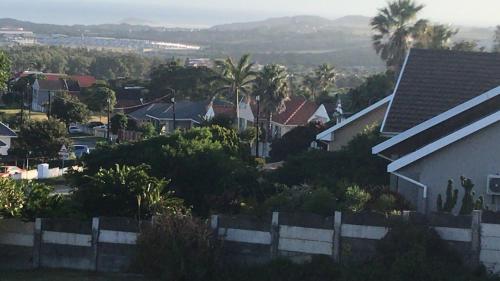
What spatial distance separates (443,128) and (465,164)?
2.25 meters

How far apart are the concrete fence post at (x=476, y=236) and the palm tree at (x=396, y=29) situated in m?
40.2

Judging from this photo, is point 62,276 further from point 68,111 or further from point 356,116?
point 68,111

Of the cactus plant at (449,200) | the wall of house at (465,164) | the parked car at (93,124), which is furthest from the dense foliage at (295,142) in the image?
the parked car at (93,124)

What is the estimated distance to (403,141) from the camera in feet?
56.2

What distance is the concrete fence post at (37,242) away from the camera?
1405 cm

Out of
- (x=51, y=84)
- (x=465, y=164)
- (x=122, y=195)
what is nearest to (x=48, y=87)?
(x=51, y=84)

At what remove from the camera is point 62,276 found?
1341 cm

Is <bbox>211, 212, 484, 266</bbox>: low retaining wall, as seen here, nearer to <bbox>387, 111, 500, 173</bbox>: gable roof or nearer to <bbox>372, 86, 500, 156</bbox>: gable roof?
<bbox>387, 111, 500, 173</bbox>: gable roof

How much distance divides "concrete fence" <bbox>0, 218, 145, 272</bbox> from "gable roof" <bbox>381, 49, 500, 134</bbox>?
7796 mm

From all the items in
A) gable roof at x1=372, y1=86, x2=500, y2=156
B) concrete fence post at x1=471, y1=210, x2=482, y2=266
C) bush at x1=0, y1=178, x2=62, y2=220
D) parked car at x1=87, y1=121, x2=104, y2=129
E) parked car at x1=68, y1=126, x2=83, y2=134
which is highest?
gable roof at x1=372, y1=86, x2=500, y2=156

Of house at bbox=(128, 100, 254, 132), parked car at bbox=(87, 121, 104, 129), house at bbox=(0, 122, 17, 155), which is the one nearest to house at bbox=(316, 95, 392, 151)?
house at bbox=(0, 122, 17, 155)

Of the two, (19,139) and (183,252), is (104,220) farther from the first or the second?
(19,139)

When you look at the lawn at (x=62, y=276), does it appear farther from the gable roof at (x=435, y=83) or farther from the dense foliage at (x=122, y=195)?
the gable roof at (x=435, y=83)

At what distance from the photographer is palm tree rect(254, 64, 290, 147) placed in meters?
58.2
